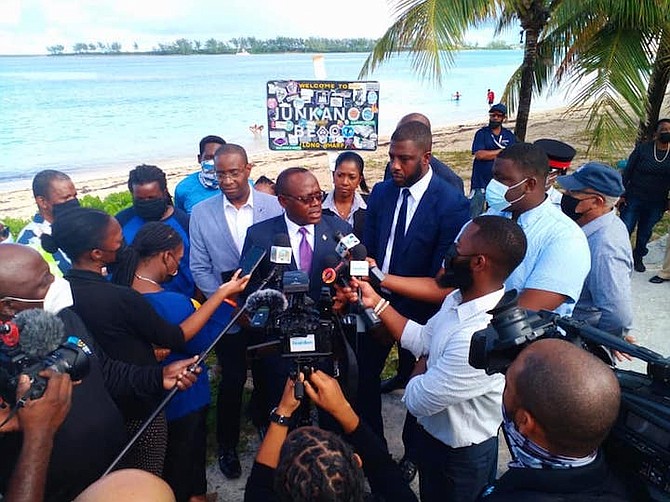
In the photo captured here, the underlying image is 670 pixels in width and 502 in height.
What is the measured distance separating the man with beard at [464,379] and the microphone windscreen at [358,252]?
416 millimetres

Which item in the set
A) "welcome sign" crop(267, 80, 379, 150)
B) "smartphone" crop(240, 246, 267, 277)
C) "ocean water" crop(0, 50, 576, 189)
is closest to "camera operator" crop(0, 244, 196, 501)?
"smartphone" crop(240, 246, 267, 277)

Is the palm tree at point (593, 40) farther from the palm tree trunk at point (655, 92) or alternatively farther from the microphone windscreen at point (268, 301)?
the microphone windscreen at point (268, 301)

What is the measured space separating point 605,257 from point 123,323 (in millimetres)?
2632

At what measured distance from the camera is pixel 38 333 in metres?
1.62

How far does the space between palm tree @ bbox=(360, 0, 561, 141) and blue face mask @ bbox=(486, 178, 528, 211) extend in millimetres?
3208

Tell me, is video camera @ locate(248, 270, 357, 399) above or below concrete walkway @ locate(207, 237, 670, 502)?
above

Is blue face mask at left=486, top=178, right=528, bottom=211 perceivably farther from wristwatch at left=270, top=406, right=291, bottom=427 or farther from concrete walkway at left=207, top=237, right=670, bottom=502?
wristwatch at left=270, top=406, right=291, bottom=427

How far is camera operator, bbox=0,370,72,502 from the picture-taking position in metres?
1.51

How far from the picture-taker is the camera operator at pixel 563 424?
1.31 m

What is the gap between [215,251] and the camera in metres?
3.56

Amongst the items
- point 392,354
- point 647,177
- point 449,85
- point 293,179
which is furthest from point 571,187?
point 449,85

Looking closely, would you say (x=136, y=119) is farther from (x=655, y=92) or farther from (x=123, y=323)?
(x=123, y=323)

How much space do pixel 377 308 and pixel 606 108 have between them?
16.7ft

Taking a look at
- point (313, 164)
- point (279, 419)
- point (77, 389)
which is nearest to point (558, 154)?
point (279, 419)
